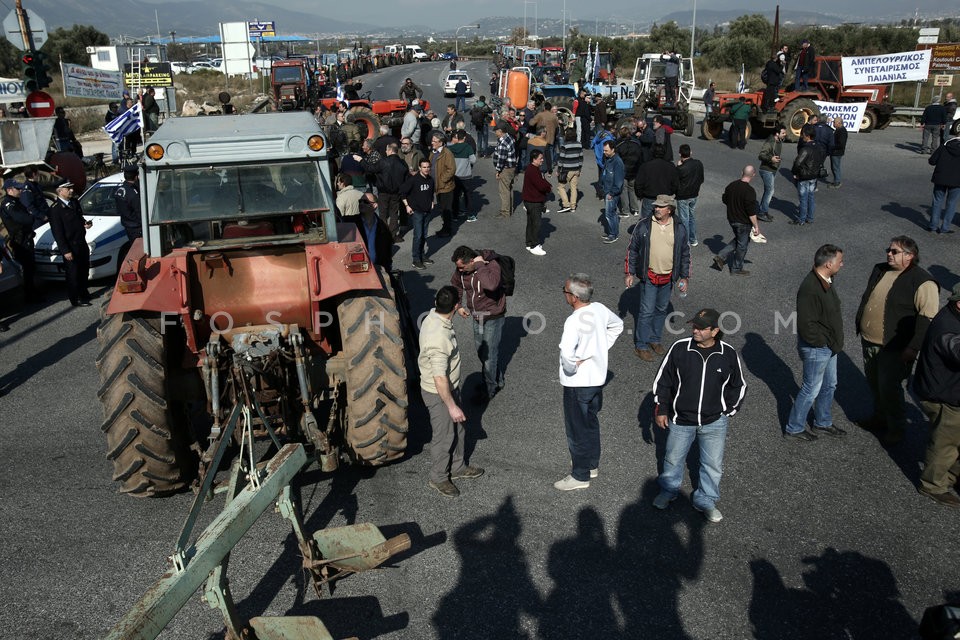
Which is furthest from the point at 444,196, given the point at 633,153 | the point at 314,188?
the point at 314,188

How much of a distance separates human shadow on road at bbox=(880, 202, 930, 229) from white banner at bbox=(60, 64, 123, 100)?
21.4 m

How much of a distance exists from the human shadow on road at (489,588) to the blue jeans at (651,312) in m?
3.67

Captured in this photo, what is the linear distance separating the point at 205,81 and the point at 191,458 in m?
50.5

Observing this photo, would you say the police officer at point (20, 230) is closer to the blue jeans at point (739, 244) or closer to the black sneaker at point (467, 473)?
the black sneaker at point (467, 473)

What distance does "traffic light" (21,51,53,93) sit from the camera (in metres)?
14.9

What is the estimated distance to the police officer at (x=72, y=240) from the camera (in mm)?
10414

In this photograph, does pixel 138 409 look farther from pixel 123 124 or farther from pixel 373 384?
pixel 123 124

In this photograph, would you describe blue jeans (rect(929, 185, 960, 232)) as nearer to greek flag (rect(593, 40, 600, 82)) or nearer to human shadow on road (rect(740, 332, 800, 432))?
human shadow on road (rect(740, 332, 800, 432))

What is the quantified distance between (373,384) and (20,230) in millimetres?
8156

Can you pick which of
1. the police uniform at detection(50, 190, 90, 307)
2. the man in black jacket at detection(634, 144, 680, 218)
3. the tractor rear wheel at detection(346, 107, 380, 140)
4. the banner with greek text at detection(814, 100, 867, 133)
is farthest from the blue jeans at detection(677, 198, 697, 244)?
the banner with greek text at detection(814, 100, 867, 133)

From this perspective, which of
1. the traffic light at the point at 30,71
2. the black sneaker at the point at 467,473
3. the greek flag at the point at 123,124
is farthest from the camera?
the greek flag at the point at 123,124

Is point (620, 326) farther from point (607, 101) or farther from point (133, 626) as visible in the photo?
point (607, 101)

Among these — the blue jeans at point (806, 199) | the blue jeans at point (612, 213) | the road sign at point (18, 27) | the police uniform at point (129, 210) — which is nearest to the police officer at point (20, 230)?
the police uniform at point (129, 210)

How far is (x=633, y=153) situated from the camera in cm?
1427
